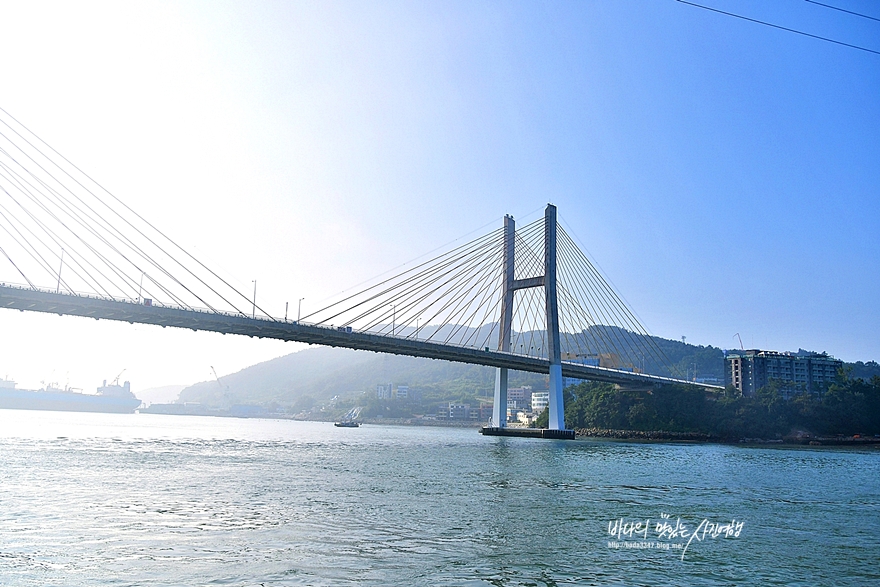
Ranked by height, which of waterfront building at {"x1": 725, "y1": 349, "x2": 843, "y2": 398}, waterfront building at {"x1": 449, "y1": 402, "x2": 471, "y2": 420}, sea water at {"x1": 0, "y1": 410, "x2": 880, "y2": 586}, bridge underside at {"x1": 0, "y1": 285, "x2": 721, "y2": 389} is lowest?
waterfront building at {"x1": 449, "y1": 402, "x2": 471, "y2": 420}

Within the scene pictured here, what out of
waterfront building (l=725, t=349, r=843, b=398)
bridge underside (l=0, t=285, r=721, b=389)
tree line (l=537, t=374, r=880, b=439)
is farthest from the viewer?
waterfront building (l=725, t=349, r=843, b=398)

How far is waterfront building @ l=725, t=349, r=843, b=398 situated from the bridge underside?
66.2 metres

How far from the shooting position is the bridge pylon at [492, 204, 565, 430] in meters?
58.0

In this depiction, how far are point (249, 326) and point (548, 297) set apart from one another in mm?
26030

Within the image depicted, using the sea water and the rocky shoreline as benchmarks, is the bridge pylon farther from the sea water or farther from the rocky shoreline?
the sea water

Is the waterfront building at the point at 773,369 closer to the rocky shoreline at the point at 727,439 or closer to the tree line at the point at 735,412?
the tree line at the point at 735,412

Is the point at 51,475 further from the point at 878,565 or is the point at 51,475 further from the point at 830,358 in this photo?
the point at 830,358

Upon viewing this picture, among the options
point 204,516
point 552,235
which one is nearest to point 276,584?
point 204,516

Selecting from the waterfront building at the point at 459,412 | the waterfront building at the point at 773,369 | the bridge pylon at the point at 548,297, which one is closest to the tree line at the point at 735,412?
the bridge pylon at the point at 548,297

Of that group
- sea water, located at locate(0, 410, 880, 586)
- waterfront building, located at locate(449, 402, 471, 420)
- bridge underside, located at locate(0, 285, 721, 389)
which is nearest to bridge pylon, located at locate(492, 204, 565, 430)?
bridge underside, located at locate(0, 285, 721, 389)

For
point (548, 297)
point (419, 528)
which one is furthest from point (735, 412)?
point (419, 528)

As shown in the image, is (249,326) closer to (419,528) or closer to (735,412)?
(419,528)

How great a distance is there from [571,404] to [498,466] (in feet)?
206

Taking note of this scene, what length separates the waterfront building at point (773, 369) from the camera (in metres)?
115
